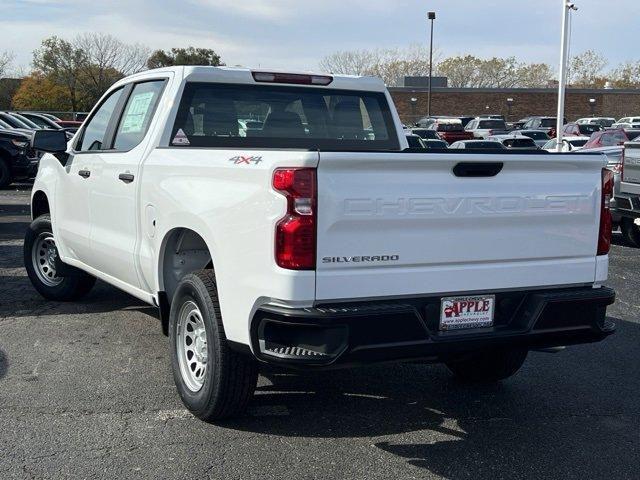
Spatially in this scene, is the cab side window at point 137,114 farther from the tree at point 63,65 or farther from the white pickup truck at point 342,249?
the tree at point 63,65

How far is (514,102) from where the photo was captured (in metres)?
68.4

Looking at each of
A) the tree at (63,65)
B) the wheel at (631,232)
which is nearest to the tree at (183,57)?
the tree at (63,65)

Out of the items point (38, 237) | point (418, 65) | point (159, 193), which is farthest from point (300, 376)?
point (418, 65)

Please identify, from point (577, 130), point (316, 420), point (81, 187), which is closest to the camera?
point (316, 420)

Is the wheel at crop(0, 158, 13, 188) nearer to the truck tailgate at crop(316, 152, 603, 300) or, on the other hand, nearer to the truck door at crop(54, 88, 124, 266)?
the truck door at crop(54, 88, 124, 266)

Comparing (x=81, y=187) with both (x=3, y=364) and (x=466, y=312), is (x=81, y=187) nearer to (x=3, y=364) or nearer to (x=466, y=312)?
(x=3, y=364)

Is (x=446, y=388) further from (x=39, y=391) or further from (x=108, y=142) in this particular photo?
(x=108, y=142)

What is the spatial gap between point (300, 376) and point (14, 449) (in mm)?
2021

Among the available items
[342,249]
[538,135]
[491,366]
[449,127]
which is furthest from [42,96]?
[342,249]

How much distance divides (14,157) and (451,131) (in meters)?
23.5

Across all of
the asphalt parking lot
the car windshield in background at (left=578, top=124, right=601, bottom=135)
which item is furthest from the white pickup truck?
the car windshield in background at (left=578, top=124, right=601, bottom=135)

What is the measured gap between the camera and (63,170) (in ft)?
22.2

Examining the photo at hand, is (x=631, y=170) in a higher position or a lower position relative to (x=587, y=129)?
lower

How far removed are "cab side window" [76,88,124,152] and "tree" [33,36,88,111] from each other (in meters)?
49.8
